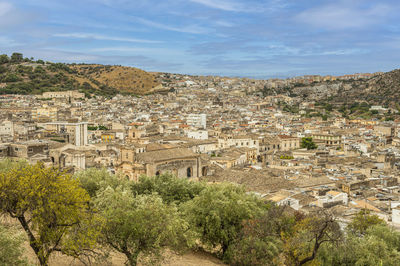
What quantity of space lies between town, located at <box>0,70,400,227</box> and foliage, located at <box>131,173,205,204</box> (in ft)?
8.75

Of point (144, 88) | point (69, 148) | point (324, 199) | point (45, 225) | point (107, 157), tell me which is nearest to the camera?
point (45, 225)

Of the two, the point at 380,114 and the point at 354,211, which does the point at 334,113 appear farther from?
the point at 354,211

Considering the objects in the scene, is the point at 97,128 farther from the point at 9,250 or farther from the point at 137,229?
the point at 9,250

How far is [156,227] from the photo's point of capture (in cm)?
1376

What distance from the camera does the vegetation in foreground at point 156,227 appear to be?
38.1ft

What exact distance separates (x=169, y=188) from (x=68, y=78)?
130 meters

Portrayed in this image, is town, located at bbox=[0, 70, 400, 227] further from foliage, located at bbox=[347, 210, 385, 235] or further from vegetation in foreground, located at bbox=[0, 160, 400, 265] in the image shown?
vegetation in foreground, located at bbox=[0, 160, 400, 265]

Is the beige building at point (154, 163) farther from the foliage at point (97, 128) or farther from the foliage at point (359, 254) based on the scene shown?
the foliage at point (97, 128)

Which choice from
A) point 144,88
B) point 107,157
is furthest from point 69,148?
point 144,88

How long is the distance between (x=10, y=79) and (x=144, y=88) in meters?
62.6

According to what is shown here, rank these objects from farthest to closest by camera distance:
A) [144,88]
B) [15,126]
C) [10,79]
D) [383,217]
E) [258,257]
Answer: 1. [144,88]
2. [10,79]
3. [15,126]
4. [383,217]
5. [258,257]

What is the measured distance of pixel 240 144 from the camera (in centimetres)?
6384

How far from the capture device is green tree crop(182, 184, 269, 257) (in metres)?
18.3

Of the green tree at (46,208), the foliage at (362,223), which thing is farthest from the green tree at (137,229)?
the foliage at (362,223)
